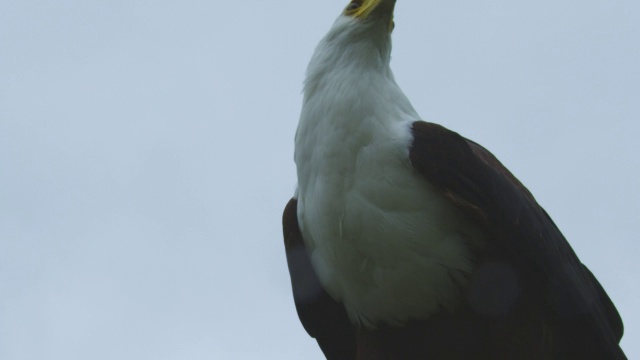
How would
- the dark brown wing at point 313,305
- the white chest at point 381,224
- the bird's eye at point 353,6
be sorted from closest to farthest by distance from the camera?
the white chest at point 381,224, the dark brown wing at point 313,305, the bird's eye at point 353,6

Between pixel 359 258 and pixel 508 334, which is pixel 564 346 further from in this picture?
pixel 359 258

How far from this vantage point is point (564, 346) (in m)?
6.42

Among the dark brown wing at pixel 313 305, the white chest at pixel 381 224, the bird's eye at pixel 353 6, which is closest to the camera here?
the white chest at pixel 381 224

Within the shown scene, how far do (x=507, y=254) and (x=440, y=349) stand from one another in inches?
25.8

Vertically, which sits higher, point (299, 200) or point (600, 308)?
point (299, 200)

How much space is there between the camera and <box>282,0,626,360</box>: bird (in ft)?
20.8

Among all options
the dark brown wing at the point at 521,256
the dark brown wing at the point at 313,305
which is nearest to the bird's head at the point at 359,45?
the dark brown wing at the point at 521,256

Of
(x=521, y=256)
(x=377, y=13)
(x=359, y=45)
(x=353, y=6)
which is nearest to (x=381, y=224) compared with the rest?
(x=521, y=256)

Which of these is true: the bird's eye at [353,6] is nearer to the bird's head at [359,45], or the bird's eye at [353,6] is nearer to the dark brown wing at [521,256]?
the bird's head at [359,45]

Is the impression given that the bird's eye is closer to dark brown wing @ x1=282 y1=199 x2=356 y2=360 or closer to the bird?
the bird

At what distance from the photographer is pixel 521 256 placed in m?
6.36

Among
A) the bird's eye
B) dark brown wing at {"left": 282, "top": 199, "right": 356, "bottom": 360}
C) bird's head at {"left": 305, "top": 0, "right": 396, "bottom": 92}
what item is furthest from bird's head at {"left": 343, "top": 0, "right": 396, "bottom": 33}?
dark brown wing at {"left": 282, "top": 199, "right": 356, "bottom": 360}

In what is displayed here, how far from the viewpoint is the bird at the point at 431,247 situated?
6328mm

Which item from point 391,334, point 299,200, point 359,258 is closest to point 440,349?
point 391,334
